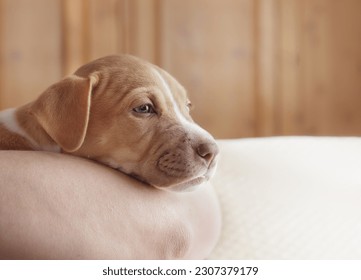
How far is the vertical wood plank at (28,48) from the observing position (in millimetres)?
3355

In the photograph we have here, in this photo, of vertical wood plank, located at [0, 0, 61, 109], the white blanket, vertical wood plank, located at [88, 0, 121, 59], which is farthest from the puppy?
vertical wood plank, located at [88, 0, 121, 59]

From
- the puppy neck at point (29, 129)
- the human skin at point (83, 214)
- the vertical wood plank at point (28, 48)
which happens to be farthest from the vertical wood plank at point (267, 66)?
the human skin at point (83, 214)

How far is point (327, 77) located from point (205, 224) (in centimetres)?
289

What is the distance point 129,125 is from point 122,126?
2cm

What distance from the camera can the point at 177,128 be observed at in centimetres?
139

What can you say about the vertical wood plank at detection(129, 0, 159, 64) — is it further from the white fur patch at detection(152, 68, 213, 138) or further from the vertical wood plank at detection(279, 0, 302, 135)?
the white fur patch at detection(152, 68, 213, 138)

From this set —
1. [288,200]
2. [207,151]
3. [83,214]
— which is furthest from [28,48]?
[83,214]

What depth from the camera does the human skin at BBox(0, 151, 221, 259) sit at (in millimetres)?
950

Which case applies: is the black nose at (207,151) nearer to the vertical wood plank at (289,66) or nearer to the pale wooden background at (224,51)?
the pale wooden background at (224,51)

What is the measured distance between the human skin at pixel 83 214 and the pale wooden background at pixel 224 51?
235 cm

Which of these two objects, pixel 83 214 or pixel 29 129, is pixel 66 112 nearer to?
pixel 29 129

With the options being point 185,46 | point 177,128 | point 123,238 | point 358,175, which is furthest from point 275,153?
point 185,46

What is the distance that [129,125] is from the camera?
1.40m

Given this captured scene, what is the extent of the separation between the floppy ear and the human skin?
3.8 inches
